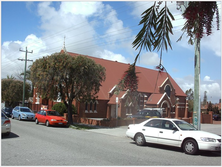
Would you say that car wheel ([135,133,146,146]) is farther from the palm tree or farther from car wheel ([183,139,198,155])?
the palm tree

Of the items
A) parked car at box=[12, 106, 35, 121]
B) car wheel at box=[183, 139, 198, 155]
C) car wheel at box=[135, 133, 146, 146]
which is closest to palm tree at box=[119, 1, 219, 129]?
car wheel at box=[183, 139, 198, 155]

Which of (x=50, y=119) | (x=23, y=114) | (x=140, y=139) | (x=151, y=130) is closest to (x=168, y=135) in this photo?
(x=151, y=130)

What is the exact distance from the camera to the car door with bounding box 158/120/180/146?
33.6 ft

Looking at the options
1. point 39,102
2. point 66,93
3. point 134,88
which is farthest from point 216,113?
point 134,88

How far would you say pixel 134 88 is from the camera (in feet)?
9.37

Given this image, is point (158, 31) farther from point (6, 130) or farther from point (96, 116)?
point (96, 116)

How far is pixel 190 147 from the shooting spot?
31.9 ft

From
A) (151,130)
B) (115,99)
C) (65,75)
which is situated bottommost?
(151,130)

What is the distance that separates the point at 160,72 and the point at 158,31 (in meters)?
0.45

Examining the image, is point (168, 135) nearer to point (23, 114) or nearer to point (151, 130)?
point (151, 130)

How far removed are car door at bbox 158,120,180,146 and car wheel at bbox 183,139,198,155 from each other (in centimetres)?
38

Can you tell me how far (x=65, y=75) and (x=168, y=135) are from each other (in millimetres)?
11654

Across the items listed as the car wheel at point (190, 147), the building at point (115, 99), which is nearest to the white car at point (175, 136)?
the car wheel at point (190, 147)

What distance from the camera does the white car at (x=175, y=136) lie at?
31.4 feet
